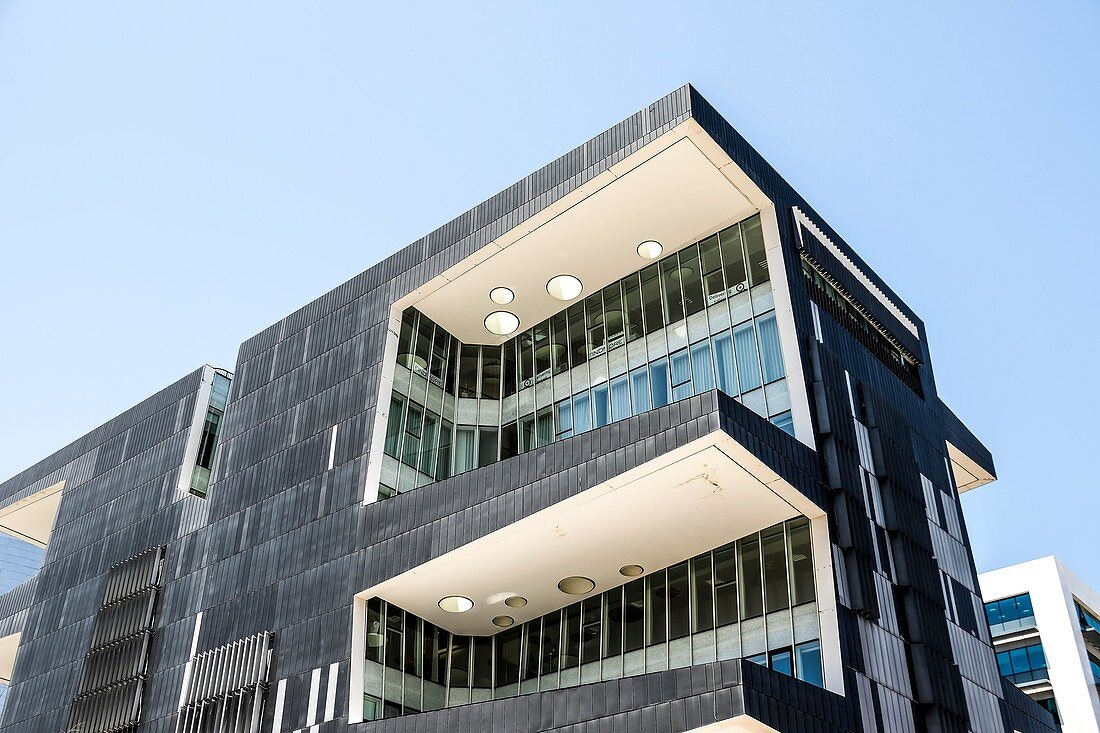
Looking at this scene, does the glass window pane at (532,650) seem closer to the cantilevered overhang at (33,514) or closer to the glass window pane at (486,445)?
the glass window pane at (486,445)

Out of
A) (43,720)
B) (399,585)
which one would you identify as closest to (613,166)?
(399,585)

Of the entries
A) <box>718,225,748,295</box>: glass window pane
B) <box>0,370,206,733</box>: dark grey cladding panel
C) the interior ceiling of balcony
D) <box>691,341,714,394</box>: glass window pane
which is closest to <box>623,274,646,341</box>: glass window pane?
the interior ceiling of balcony

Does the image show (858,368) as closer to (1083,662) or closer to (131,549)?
(131,549)

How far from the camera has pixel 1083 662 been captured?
63.2 m

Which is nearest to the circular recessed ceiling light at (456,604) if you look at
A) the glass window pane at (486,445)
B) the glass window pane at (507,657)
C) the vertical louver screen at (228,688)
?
the glass window pane at (507,657)

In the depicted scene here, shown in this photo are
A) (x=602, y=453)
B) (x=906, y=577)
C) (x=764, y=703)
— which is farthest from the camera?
(x=906, y=577)

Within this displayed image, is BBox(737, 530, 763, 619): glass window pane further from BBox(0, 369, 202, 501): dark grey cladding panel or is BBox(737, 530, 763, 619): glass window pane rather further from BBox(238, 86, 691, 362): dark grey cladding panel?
BBox(0, 369, 202, 501): dark grey cladding panel

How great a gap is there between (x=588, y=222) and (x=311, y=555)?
13.1 m

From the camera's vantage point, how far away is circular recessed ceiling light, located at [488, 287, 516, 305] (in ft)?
113

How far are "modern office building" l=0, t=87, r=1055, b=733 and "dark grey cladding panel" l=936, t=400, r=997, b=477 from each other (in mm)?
150

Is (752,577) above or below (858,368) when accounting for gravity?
below

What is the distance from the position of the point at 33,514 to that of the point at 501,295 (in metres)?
26.4

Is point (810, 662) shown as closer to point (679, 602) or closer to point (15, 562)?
point (679, 602)

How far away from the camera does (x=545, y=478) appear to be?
27281 mm
